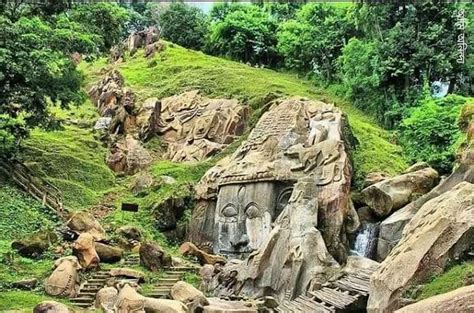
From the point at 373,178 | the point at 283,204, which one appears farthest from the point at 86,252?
the point at 373,178

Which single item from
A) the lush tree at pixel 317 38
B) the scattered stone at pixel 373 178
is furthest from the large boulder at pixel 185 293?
the lush tree at pixel 317 38

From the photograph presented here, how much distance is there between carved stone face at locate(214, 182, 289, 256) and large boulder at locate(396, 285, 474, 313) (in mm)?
11133

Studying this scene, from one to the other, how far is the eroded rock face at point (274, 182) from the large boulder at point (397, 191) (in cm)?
123

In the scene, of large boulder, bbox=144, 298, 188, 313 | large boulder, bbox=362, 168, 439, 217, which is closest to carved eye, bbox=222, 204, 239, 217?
large boulder, bbox=362, 168, 439, 217

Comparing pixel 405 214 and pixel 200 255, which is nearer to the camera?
pixel 405 214

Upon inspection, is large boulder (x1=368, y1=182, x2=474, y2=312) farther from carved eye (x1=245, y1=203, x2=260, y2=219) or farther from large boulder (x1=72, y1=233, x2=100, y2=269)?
large boulder (x1=72, y1=233, x2=100, y2=269)

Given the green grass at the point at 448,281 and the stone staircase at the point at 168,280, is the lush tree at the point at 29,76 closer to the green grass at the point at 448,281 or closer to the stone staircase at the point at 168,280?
the stone staircase at the point at 168,280

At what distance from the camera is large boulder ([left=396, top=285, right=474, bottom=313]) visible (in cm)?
783

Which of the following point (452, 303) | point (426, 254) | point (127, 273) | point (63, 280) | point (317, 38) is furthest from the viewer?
point (317, 38)

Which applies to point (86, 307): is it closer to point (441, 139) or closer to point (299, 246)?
point (299, 246)

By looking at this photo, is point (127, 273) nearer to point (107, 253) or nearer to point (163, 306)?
point (107, 253)

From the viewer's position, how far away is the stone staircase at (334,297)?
13.4 meters

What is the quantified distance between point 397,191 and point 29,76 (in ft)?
41.9

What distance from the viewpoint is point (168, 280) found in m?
17.5
